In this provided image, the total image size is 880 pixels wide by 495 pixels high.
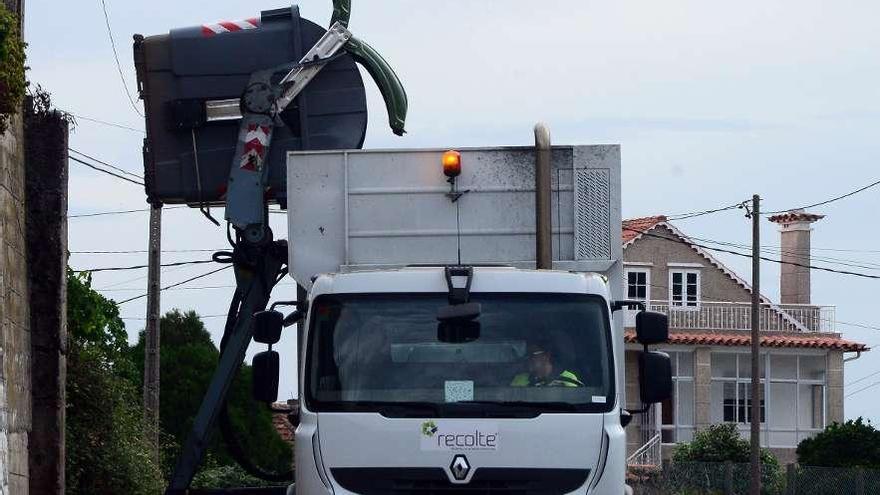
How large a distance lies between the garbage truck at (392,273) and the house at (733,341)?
3758 centimetres

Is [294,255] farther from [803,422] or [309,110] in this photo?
[803,422]

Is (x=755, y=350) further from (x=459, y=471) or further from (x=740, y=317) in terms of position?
(x=459, y=471)

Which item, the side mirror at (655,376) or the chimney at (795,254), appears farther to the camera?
the chimney at (795,254)

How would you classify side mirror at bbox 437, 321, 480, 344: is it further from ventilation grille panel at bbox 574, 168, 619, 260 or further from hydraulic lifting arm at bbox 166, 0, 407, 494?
hydraulic lifting arm at bbox 166, 0, 407, 494

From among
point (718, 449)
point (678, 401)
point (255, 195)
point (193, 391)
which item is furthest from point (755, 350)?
point (255, 195)

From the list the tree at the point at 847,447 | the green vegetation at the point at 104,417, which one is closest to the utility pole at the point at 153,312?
the green vegetation at the point at 104,417

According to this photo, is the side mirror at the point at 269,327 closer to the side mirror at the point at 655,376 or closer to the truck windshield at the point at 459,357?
the truck windshield at the point at 459,357

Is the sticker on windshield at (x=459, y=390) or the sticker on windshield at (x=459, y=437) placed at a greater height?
the sticker on windshield at (x=459, y=390)

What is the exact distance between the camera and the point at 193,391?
34.7 metres

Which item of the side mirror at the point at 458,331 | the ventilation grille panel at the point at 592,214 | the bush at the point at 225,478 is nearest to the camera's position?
the side mirror at the point at 458,331

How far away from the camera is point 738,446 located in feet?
148

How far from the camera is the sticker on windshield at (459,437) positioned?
9.70m

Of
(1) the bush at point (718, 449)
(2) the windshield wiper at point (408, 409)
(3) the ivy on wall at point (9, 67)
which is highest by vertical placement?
(3) the ivy on wall at point (9, 67)

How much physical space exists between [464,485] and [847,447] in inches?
1304
